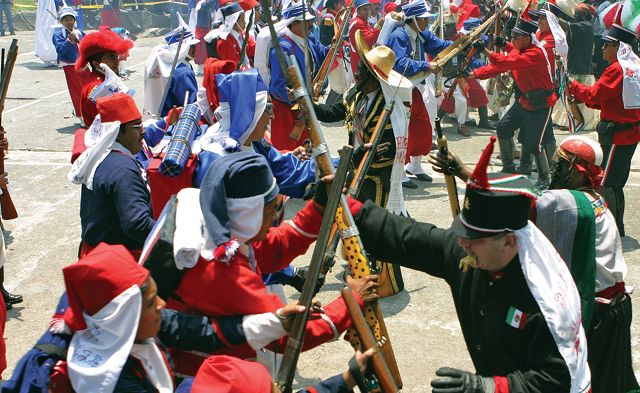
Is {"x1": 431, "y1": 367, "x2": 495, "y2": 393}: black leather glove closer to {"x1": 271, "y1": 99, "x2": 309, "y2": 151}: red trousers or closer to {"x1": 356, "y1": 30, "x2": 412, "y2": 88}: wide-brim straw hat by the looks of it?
{"x1": 356, "y1": 30, "x2": 412, "y2": 88}: wide-brim straw hat

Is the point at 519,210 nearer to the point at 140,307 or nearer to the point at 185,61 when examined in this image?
the point at 140,307

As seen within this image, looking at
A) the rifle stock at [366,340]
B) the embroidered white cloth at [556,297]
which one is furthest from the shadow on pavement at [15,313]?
the embroidered white cloth at [556,297]

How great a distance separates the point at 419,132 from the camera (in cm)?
900

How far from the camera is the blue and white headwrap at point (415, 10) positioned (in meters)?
9.41

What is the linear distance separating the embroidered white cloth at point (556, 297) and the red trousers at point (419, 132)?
5.83m

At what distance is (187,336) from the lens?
3.29m

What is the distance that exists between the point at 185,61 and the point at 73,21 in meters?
5.49

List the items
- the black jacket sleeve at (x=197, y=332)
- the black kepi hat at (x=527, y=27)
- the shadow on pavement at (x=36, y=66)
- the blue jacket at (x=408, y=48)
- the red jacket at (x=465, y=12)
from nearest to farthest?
the black jacket sleeve at (x=197, y=332) → the blue jacket at (x=408, y=48) → the black kepi hat at (x=527, y=27) → the red jacket at (x=465, y=12) → the shadow on pavement at (x=36, y=66)

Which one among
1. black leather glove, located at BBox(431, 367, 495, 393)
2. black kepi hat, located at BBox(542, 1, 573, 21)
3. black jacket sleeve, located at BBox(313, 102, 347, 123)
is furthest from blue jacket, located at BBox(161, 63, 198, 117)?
black kepi hat, located at BBox(542, 1, 573, 21)

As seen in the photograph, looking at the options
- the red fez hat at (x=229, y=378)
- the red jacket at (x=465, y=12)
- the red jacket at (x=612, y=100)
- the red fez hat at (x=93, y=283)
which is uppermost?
the red fez hat at (x=93, y=283)

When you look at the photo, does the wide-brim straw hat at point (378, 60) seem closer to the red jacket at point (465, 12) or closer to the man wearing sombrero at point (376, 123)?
the man wearing sombrero at point (376, 123)

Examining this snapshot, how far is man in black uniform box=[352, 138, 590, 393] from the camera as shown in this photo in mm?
2908

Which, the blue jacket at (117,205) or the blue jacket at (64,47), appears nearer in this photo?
the blue jacket at (117,205)

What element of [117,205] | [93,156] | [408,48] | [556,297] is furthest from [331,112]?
[556,297]
